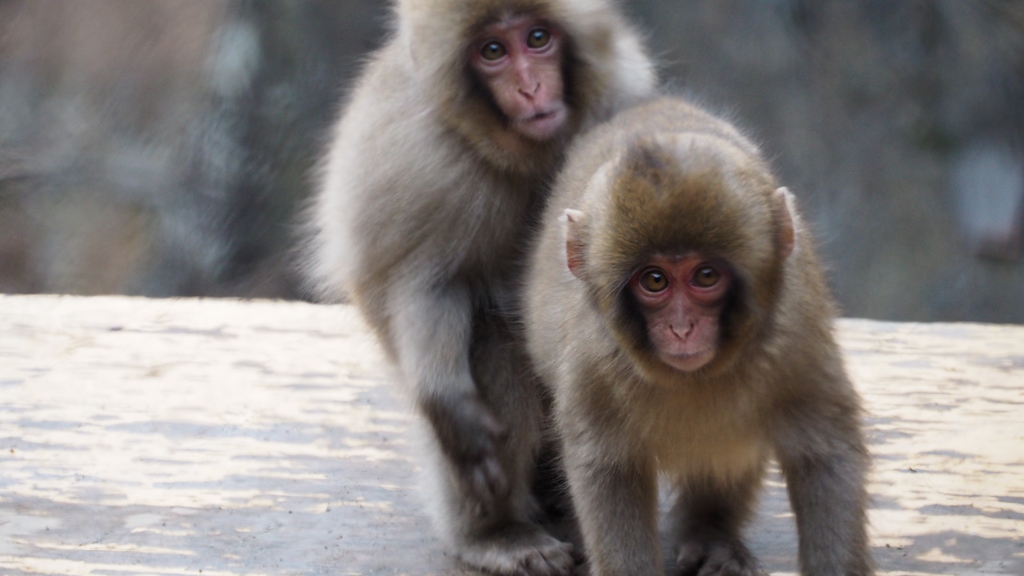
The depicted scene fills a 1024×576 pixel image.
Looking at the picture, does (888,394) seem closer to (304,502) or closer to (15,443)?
(304,502)

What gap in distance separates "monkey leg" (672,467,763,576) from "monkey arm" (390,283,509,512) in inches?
22.8

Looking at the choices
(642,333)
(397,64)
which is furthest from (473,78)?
(642,333)

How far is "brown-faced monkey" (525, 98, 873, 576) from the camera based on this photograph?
111 inches

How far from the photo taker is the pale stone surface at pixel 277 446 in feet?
12.2

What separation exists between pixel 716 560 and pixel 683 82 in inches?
234

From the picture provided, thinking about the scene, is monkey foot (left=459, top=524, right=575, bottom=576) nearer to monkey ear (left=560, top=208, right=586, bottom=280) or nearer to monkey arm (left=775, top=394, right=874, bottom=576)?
monkey arm (left=775, top=394, right=874, bottom=576)

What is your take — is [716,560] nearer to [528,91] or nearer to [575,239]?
[575,239]

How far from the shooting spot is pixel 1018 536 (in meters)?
3.71

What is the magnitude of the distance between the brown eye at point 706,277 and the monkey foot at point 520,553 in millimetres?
1251

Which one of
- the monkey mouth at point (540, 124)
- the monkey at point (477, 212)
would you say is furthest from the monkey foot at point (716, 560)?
the monkey mouth at point (540, 124)

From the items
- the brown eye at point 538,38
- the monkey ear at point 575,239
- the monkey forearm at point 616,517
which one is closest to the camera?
the monkey ear at point 575,239

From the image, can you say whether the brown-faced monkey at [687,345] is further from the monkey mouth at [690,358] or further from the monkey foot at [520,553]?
the monkey foot at [520,553]

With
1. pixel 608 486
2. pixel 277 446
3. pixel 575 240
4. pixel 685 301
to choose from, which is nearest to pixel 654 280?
pixel 685 301

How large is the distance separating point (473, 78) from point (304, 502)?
1.56 m
